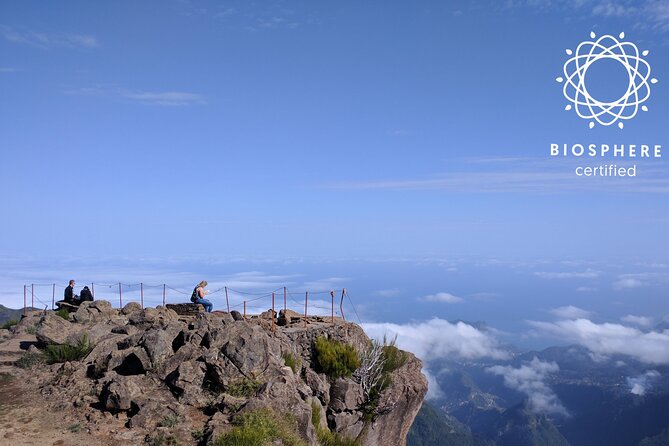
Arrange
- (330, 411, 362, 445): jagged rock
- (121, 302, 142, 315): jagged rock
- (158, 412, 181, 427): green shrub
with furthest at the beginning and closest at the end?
(121, 302, 142, 315): jagged rock
(330, 411, 362, 445): jagged rock
(158, 412, 181, 427): green shrub

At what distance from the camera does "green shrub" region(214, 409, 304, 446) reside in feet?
46.0

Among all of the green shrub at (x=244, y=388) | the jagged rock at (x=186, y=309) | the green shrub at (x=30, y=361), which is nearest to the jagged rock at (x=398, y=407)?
the green shrub at (x=244, y=388)

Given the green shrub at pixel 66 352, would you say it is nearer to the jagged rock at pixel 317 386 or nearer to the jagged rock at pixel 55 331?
the jagged rock at pixel 55 331

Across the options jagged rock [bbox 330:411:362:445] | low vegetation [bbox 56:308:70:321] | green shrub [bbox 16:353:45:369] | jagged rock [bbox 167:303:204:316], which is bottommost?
jagged rock [bbox 330:411:362:445]

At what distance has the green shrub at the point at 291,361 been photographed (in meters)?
20.7

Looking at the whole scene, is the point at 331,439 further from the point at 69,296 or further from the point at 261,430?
the point at 69,296

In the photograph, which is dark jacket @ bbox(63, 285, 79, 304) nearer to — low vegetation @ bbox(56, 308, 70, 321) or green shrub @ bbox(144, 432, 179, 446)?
low vegetation @ bbox(56, 308, 70, 321)

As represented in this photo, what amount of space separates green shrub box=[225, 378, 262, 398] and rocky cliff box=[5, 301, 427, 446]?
0.03m

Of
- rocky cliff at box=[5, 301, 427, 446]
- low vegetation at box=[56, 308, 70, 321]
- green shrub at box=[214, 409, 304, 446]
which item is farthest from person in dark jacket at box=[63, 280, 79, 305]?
green shrub at box=[214, 409, 304, 446]

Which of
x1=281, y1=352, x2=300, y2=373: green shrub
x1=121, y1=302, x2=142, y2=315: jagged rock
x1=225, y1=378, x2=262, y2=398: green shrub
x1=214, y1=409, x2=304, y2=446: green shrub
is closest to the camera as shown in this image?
x1=214, y1=409, x2=304, y2=446: green shrub

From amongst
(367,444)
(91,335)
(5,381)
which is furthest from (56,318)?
(367,444)

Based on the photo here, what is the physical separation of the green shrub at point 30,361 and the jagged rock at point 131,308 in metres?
7.96

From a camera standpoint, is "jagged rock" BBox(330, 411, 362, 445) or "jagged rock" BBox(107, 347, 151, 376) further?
"jagged rock" BBox(330, 411, 362, 445)

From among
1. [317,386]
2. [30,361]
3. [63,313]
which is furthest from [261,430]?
[63,313]
